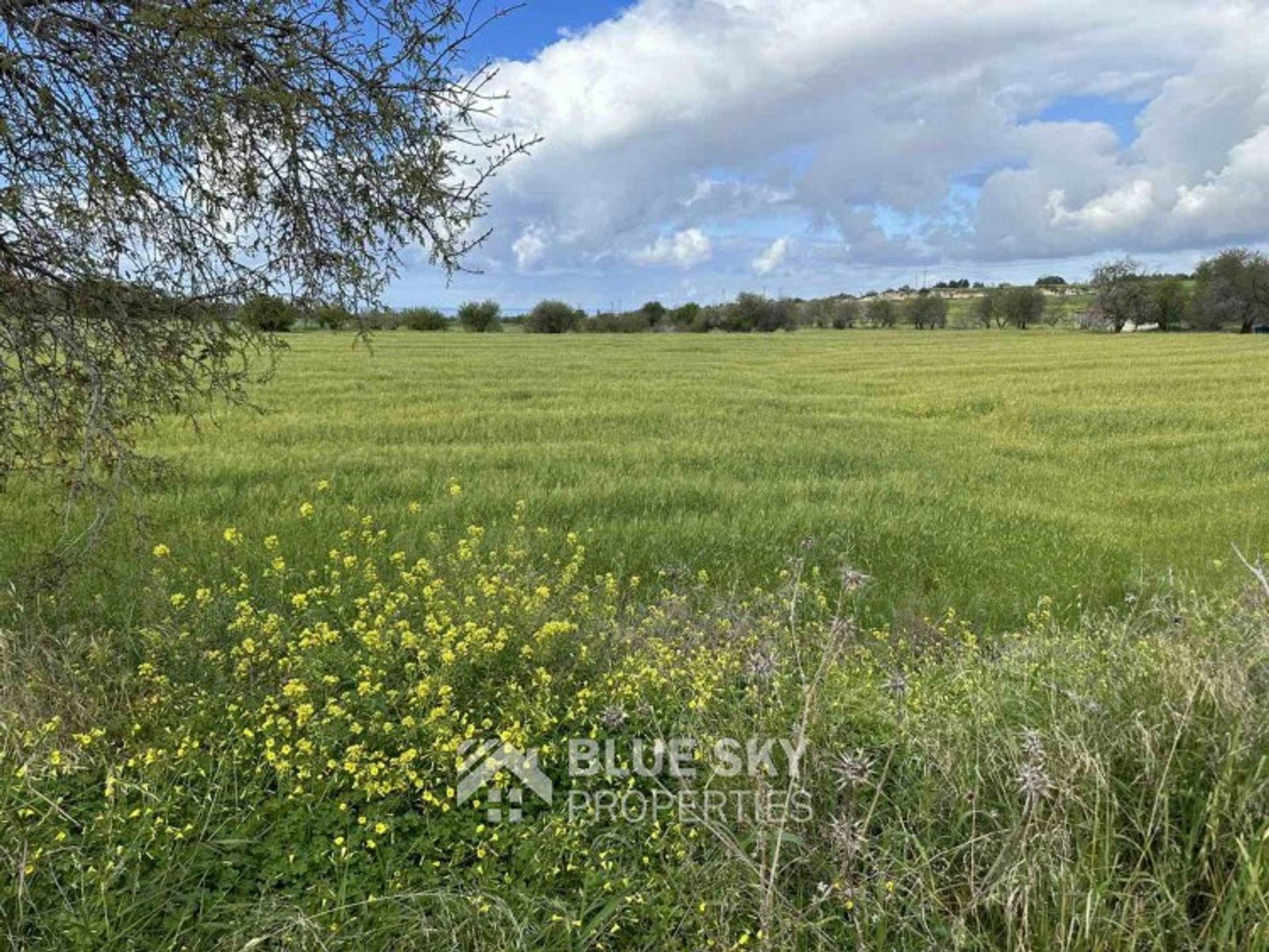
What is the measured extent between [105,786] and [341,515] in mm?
3941

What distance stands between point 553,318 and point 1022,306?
56.8 m

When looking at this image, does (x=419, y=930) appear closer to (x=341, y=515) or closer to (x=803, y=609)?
(x=803, y=609)

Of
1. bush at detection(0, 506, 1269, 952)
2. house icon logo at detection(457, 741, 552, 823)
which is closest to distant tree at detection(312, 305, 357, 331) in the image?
bush at detection(0, 506, 1269, 952)

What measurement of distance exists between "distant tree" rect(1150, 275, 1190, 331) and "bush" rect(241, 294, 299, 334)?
93870 mm

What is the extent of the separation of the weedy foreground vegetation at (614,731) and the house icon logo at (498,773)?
0.17ft

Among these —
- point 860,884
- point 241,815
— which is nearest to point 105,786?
point 241,815

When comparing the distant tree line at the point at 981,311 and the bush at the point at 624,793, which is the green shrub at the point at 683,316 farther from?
the bush at the point at 624,793

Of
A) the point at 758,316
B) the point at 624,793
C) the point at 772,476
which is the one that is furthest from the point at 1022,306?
the point at 624,793

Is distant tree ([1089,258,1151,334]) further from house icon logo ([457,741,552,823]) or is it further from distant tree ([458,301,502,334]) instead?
house icon logo ([457,741,552,823])

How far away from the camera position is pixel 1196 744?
267cm

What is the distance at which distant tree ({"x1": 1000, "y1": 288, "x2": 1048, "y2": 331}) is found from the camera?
9569cm

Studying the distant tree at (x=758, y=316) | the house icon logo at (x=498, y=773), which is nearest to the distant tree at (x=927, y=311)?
the distant tree at (x=758, y=316)

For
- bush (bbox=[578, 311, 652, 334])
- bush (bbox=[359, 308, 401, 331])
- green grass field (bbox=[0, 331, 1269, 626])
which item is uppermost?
bush (bbox=[578, 311, 652, 334])

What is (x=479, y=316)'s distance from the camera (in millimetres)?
73812
